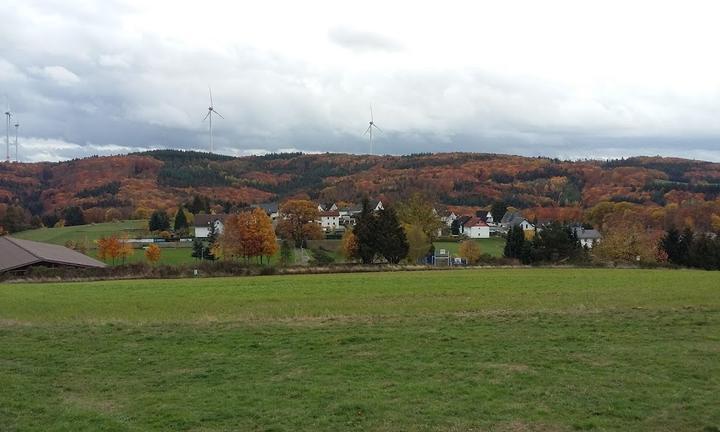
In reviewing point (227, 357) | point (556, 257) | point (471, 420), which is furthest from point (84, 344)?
point (556, 257)

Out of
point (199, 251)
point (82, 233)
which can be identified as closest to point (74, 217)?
point (82, 233)

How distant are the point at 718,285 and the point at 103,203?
186 metres

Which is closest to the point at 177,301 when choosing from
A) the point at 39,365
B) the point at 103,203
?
the point at 39,365

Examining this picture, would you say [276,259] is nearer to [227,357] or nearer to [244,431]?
[227,357]

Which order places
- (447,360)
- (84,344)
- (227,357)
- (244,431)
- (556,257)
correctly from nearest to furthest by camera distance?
(244,431) < (447,360) < (227,357) < (84,344) < (556,257)

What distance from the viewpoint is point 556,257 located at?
3125 inches

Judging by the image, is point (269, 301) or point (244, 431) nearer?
point (244, 431)

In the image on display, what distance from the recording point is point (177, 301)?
112 feet

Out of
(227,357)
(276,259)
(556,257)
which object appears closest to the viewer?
(227,357)

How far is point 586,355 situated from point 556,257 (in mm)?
66687

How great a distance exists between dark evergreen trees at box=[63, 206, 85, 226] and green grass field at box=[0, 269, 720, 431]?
439 ft

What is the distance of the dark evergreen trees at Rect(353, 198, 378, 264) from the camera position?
2867 inches

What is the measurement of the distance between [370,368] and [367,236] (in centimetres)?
5862

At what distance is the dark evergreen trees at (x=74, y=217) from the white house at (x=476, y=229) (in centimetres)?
9286
